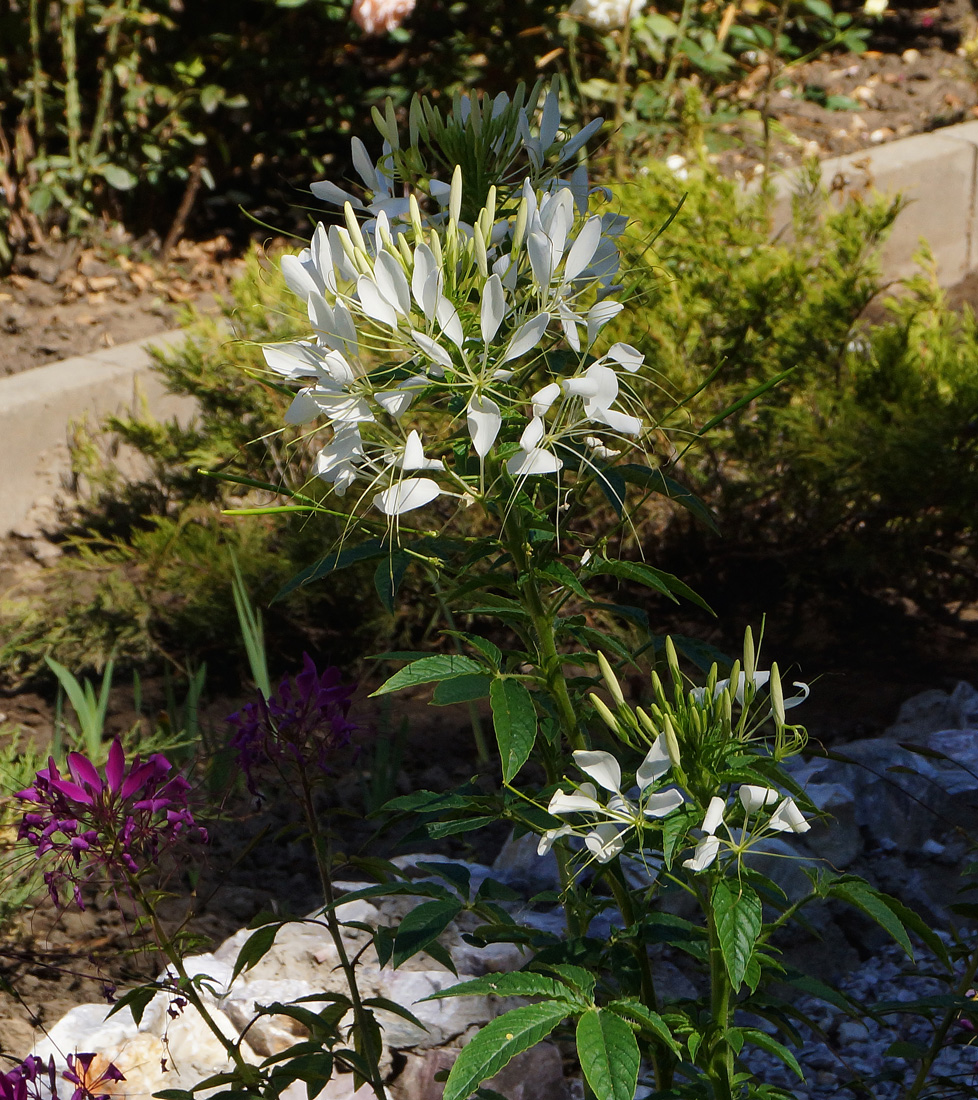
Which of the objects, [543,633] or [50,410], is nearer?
[543,633]

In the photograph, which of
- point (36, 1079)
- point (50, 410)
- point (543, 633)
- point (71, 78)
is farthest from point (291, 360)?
point (71, 78)

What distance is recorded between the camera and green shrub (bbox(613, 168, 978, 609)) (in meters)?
2.69

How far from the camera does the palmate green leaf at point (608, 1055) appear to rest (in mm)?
900

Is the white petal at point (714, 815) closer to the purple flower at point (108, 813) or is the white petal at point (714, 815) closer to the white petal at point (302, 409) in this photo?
the white petal at point (302, 409)

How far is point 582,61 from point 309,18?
120cm

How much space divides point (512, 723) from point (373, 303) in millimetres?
382

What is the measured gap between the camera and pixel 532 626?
1264 mm

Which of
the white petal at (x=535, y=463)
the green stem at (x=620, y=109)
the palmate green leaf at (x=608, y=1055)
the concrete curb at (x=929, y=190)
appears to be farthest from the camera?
the concrete curb at (x=929, y=190)

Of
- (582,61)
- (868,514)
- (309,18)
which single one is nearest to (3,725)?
(868,514)

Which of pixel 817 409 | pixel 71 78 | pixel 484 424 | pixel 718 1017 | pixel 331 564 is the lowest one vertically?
pixel 817 409

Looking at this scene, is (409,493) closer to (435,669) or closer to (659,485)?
(435,669)

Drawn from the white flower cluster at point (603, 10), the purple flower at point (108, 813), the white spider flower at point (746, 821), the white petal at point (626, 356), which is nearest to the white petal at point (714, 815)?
the white spider flower at point (746, 821)

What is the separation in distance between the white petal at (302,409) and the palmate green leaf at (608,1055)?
0.58 meters

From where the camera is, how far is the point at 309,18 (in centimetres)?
485
